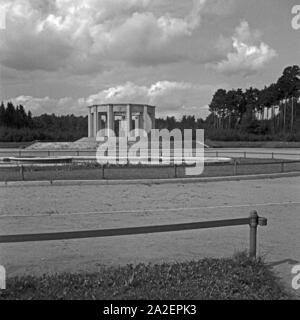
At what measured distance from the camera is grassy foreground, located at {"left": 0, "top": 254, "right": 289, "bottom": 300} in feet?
12.7

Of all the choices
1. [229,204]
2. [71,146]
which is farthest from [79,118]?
[229,204]

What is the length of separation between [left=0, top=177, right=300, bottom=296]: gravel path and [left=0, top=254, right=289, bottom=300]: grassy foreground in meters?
0.49

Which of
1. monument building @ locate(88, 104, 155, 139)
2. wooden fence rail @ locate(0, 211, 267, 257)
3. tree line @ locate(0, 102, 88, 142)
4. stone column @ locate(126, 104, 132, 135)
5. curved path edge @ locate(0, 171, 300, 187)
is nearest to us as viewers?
wooden fence rail @ locate(0, 211, 267, 257)

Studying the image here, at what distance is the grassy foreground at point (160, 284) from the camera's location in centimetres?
386

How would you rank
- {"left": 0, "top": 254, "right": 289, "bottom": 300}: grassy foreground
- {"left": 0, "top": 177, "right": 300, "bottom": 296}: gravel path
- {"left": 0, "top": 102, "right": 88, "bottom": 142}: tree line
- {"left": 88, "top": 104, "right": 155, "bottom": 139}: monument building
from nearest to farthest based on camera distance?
1. {"left": 0, "top": 254, "right": 289, "bottom": 300}: grassy foreground
2. {"left": 0, "top": 177, "right": 300, "bottom": 296}: gravel path
3. {"left": 88, "top": 104, "right": 155, "bottom": 139}: monument building
4. {"left": 0, "top": 102, "right": 88, "bottom": 142}: tree line

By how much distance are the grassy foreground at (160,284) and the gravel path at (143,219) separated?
1.61ft

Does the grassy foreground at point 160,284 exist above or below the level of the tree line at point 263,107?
below

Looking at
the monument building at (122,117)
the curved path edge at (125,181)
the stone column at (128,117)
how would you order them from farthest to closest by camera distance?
1. the monument building at (122,117)
2. the stone column at (128,117)
3. the curved path edge at (125,181)

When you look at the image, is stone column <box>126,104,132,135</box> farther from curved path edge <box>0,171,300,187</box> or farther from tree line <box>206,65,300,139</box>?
curved path edge <box>0,171,300,187</box>

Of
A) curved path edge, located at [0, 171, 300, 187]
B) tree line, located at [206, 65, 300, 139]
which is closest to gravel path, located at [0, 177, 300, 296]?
curved path edge, located at [0, 171, 300, 187]

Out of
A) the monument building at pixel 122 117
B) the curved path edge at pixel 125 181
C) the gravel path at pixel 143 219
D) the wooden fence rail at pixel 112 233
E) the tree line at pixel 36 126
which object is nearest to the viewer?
the wooden fence rail at pixel 112 233

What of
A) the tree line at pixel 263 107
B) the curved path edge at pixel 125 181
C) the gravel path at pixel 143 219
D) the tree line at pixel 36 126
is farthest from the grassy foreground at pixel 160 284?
the tree line at pixel 263 107

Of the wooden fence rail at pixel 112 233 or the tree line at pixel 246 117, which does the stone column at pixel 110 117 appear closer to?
the tree line at pixel 246 117
